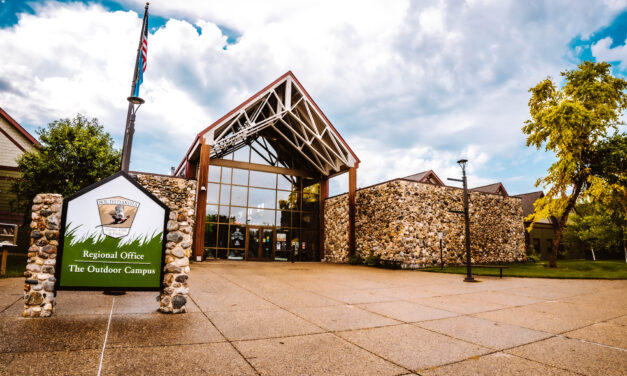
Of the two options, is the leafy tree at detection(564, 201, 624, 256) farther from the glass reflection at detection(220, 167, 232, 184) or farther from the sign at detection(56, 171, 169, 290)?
the sign at detection(56, 171, 169, 290)

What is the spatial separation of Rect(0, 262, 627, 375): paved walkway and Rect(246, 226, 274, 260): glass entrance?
1201cm

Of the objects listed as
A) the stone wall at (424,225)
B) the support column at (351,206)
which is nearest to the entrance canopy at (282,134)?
the support column at (351,206)

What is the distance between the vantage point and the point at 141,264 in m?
5.27

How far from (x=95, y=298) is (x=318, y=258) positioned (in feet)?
53.1

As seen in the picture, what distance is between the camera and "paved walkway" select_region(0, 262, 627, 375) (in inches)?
125

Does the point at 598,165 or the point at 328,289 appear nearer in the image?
the point at 328,289

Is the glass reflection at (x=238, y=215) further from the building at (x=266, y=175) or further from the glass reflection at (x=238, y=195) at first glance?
the glass reflection at (x=238, y=195)

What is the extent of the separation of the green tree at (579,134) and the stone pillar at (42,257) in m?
19.5

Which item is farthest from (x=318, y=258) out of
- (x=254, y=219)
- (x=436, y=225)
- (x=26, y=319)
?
(x=26, y=319)

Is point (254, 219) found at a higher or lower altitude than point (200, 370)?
higher

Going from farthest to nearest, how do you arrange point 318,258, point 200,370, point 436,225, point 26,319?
point 318,258 < point 436,225 < point 26,319 < point 200,370

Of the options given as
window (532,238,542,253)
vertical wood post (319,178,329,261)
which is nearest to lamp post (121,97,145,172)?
vertical wood post (319,178,329,261)

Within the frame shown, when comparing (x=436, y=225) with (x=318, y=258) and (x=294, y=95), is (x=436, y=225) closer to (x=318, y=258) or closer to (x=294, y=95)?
(x=318, y=258)

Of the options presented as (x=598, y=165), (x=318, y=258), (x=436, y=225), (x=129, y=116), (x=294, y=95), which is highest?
(x=294, y=95)
